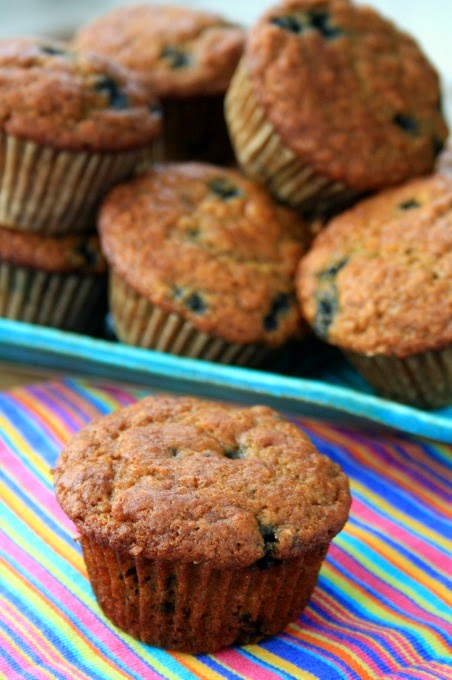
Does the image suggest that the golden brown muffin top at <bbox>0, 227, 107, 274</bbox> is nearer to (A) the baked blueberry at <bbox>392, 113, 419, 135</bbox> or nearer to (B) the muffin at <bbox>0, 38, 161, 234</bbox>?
(B) the muffin at <bbox>0, 38, 161, 234</bbox>

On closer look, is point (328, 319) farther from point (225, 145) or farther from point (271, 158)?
point (225, 145)

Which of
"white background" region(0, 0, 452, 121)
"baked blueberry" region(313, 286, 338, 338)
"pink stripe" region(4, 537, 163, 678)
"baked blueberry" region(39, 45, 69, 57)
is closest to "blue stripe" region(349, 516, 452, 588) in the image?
"baked blueberry" region(313, 286, 338, 338)

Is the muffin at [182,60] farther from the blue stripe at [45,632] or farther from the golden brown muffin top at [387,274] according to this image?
the blue stripe at [45,632]

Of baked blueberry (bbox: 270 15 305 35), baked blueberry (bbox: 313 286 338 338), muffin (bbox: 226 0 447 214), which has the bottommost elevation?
baked blueberry (bbox: 313 286 338 338)

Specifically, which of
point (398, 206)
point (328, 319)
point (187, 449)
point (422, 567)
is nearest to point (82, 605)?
point (187, 449)

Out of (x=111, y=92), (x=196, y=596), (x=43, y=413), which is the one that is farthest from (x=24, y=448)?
(x=111, y=92)

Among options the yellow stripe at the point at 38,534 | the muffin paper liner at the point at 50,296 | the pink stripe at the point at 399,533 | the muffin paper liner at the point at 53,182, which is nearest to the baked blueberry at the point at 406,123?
the muffin paper liner at the point at 53,182
